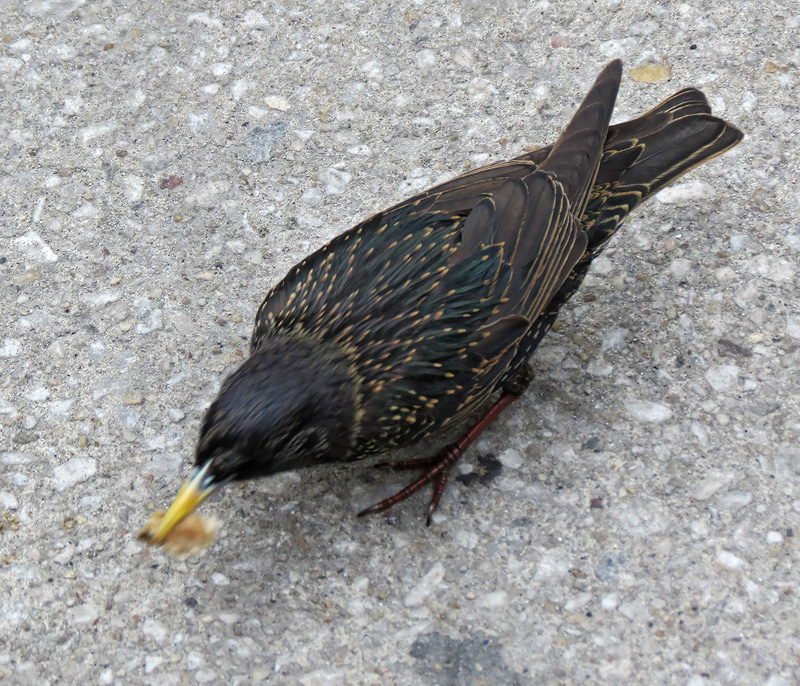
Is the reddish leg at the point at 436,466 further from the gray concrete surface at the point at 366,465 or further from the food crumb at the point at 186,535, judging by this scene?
the food crumb at the point at 186,535

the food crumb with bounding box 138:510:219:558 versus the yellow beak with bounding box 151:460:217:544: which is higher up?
the yellow beak with bounding box 151:460:217:544

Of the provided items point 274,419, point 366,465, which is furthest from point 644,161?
point 274,419

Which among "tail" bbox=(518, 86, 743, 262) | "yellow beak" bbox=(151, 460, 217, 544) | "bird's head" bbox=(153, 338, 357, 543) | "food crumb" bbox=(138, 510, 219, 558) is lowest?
"food crumb" bbox=(138, 510, 219, 558)

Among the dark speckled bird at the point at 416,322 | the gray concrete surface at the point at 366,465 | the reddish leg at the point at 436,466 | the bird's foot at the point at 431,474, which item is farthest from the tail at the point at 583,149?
the bird's foot at the point at 431,474

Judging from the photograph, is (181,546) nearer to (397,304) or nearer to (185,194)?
(397,304)

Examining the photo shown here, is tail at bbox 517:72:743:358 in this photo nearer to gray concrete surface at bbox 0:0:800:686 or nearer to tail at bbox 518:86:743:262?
tail at bbox 518:86:743:262

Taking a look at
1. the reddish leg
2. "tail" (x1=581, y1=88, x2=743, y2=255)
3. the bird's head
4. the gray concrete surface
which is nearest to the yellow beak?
the bird's head

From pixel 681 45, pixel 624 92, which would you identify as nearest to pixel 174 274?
pixel 624 92
